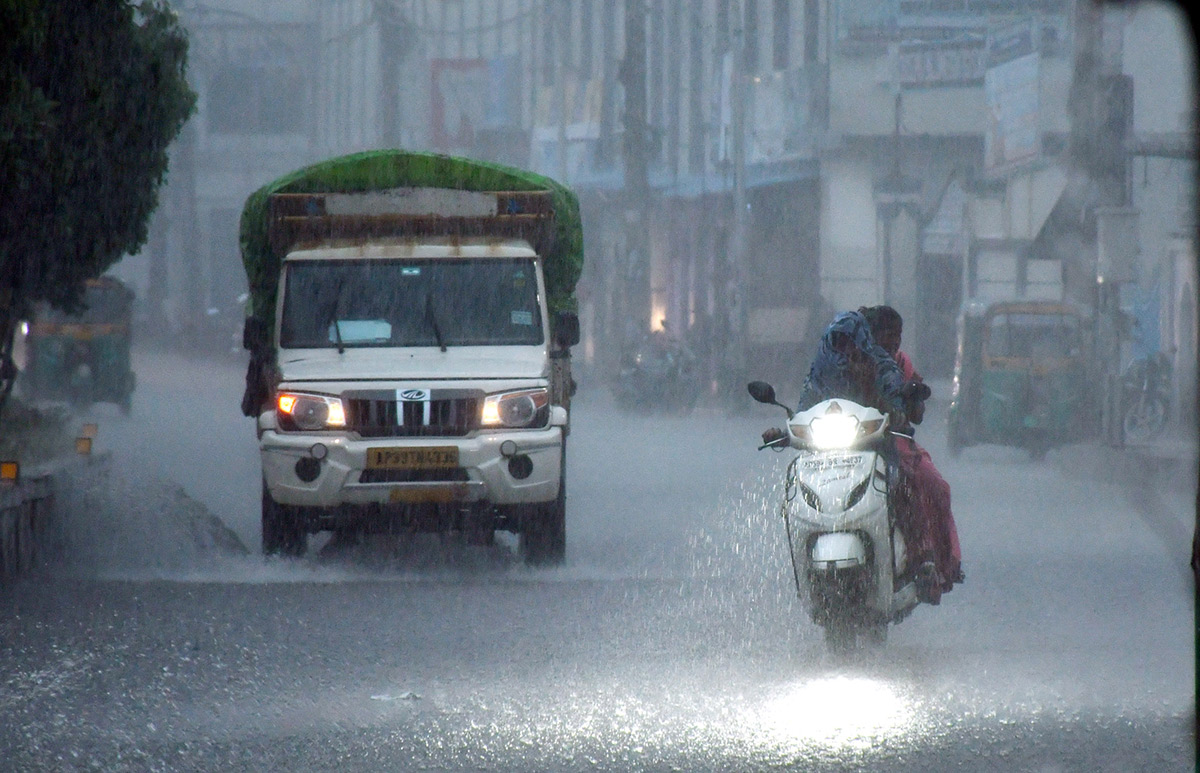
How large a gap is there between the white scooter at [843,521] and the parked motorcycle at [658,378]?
27.1 m

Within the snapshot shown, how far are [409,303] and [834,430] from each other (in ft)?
16.0

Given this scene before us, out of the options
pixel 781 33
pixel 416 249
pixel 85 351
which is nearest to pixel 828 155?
pixel 781 33

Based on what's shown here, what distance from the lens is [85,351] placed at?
31.9 meters

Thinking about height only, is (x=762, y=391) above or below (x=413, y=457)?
above

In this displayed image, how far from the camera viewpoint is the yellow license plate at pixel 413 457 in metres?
11.5

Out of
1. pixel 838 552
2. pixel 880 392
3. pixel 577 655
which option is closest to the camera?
pixel 838 552

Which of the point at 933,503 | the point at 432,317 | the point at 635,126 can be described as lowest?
the point at 933,503

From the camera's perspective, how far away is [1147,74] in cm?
3256

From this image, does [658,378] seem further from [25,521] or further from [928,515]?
[928,515]

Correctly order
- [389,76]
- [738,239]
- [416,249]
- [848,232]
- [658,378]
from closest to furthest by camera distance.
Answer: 1. [416,249]
2. [658,378]
3. [738,239]
4. [848,232]
5. [389,76]

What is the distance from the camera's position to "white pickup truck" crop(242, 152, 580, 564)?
1157 cm

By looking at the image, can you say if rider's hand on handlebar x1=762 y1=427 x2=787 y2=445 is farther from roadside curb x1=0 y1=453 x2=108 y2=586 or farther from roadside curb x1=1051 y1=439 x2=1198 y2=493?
roadside curb x1=1051 y1=439 x2=1198 y2=493

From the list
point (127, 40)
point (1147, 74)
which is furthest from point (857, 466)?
point (1147, 74)

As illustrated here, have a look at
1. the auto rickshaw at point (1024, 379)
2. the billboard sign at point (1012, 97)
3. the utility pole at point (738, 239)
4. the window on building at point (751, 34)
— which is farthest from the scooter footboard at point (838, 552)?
the window on building at point (751, 34)
